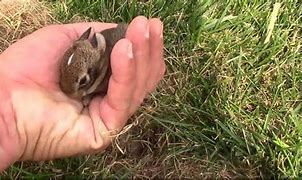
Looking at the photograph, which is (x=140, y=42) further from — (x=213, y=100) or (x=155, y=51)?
(x=213, y=100)

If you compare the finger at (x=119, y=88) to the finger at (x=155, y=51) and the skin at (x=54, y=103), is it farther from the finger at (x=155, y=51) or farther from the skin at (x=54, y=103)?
the finger at (x=155, y=51)

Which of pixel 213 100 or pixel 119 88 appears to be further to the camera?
pixel 213 100

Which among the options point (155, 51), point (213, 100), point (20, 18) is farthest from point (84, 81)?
point (20, 18)

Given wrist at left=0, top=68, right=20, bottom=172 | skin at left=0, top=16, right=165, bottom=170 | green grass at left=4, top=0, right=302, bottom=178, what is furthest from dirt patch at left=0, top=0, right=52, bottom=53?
wrist at left=0, top=68, right=20, bottom=172

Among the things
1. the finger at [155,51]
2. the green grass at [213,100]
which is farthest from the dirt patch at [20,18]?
the finger at [155,51]

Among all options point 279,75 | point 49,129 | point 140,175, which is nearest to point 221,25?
point 279,75

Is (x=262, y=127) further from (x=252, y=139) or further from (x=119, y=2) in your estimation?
(x=119, y=2)
